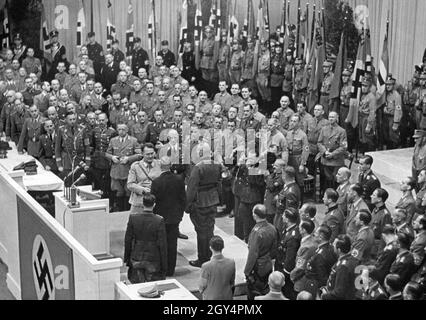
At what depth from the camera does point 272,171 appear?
1159cm

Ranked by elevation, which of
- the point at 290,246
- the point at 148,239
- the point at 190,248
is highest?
the point at 148,239

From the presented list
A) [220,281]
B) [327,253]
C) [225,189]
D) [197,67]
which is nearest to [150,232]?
[220,281]

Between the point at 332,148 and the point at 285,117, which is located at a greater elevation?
the point at 285,117

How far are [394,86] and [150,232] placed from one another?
702cm

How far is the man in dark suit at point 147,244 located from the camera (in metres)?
9.19

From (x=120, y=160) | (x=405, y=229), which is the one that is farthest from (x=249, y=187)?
(x=405, y=229)

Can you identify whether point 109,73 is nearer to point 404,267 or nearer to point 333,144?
point 333,144

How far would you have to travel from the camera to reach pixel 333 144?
42.9ft

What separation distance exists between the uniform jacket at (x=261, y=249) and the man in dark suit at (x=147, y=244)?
0.87m

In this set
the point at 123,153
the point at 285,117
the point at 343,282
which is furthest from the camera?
the point at 285,117

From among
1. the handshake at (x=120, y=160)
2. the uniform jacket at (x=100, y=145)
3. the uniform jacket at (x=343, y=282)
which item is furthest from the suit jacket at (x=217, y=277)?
the uniform jacket at (x=100, y=145)

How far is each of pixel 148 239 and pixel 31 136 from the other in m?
4.67

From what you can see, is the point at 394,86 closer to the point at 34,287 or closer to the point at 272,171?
the point at 272,171

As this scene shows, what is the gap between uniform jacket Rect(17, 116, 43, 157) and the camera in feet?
43.4
